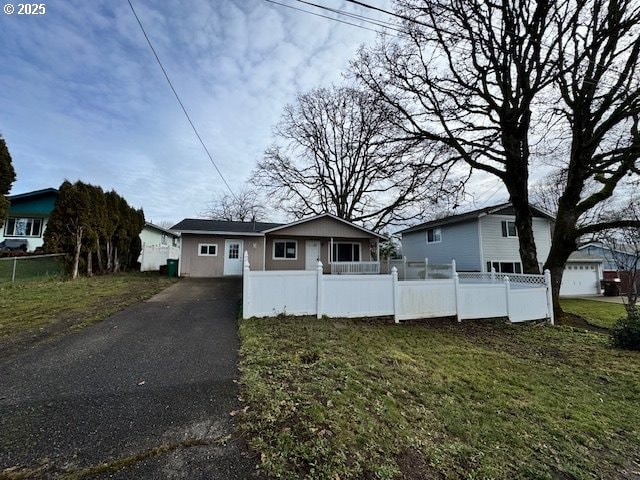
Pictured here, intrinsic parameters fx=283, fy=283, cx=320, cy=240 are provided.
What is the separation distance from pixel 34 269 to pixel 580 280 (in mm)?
31803

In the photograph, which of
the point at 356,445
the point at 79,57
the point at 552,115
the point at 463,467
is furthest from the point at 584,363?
the point at 79,57

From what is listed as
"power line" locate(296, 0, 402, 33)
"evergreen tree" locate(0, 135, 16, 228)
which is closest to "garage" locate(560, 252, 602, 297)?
"power line" locate(296, 0, 402, 33)

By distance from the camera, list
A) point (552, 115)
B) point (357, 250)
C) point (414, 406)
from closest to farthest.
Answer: point (414, 406) < point (552, 115) < point (357, 250)

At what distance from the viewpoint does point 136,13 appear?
6586mm

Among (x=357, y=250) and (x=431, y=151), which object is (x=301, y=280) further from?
(x=357, y=250)

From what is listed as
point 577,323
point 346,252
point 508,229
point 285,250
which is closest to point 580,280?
point 508,229

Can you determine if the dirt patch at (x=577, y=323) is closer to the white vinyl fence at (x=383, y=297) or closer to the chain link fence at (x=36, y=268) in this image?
the white vinyl fence at (x=383, y=297)

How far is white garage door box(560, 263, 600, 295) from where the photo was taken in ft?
65.0

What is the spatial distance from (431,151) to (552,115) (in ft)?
13.4

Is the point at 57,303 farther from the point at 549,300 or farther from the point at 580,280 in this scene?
the point at 580,280

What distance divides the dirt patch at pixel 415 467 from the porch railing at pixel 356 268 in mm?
13547

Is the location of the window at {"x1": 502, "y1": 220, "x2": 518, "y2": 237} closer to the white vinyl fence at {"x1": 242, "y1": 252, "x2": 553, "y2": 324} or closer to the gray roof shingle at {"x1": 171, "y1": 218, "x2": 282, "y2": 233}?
the white vinyl fence at {"x1": 242, "y1": 252, "x2": 553, "y2": 324}

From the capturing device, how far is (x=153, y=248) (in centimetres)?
1891

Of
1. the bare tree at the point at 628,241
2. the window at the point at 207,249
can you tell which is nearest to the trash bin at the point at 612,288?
the bare tree at the point at 628,241
